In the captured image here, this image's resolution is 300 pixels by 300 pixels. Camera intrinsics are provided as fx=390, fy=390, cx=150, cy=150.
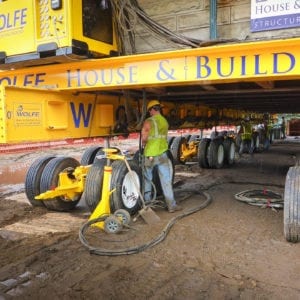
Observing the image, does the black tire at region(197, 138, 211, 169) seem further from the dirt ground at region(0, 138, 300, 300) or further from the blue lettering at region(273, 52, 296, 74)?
the blue lettering at region(273, 52, 296, 74)

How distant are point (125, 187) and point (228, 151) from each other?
21.9 feet

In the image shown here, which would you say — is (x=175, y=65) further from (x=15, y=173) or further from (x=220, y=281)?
(x=15, y=173)

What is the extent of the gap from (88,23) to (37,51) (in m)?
0.63

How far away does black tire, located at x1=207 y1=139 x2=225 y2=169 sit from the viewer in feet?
34.9

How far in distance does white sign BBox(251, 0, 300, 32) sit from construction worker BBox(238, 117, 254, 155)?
11142 mm

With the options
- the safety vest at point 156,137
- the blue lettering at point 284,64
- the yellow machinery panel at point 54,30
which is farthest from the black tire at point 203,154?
the blue lettering at point 284,64

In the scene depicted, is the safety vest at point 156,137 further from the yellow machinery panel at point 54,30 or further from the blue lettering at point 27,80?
the blue lettering at point 27,80

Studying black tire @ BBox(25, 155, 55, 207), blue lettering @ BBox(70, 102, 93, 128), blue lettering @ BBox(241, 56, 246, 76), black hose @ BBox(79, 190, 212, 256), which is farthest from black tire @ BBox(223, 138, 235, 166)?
blue lettering @ BBox(241, 56, 246, 76)

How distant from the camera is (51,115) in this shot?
4.68m

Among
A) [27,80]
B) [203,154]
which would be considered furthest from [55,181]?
[203,154]

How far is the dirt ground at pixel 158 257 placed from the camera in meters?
3.32

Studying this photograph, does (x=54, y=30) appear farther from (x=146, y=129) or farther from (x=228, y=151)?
(x=228, y=151)

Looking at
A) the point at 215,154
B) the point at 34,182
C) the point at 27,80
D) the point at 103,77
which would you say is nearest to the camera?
the point at 103,77

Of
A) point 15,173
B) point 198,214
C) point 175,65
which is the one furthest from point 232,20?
point 15,173
